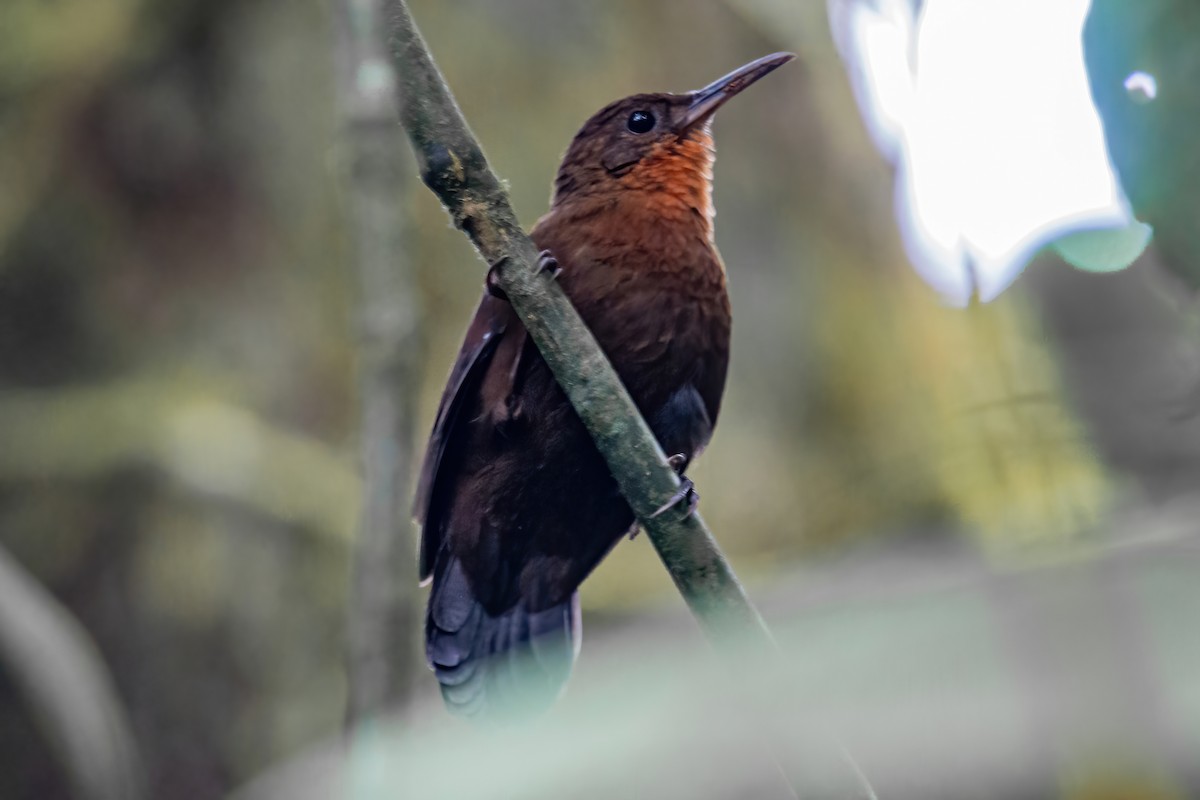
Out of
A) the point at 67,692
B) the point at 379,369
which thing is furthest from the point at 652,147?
the point at 67,692

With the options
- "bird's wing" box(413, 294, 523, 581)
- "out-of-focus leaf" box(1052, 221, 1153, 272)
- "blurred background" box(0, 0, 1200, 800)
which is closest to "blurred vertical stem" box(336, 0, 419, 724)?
"blurred background" box(0, 0, 1200, 800)

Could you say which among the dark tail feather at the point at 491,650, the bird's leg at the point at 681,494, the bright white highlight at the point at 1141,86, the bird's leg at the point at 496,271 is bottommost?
the dark tail feather at the point at 491,650

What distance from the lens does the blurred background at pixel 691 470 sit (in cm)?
78

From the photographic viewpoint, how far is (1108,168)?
715 mm

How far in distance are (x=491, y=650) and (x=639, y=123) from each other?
0.49m

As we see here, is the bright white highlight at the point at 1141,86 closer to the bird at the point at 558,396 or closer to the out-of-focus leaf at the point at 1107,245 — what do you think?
the out-of-focus leaf at the point at 1107,245

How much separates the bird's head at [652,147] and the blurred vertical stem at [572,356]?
0.27 m

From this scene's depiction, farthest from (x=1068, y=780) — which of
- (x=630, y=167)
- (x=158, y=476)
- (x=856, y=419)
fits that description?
(x=158, y=476)

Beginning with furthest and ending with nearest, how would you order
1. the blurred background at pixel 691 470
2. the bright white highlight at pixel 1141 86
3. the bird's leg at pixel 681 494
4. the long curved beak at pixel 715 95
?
the long curved beak at pixel 715 95 < the bird's leg at pixel 681 494 < the blurred background at pixel 691 470 < the bright white highlight at pixel 1141 86

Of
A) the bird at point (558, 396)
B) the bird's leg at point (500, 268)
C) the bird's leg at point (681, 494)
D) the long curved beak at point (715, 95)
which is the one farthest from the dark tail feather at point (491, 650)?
the long curved beak at point (715, 95)

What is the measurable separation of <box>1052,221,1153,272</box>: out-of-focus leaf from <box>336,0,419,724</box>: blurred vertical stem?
44 cm

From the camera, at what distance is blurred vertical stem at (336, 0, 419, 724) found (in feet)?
2.73

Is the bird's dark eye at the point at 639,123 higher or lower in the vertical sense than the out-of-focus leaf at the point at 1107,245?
higher

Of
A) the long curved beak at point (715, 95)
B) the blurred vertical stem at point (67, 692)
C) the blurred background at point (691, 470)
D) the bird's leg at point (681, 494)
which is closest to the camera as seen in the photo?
the blurred background at point (691, 470)
